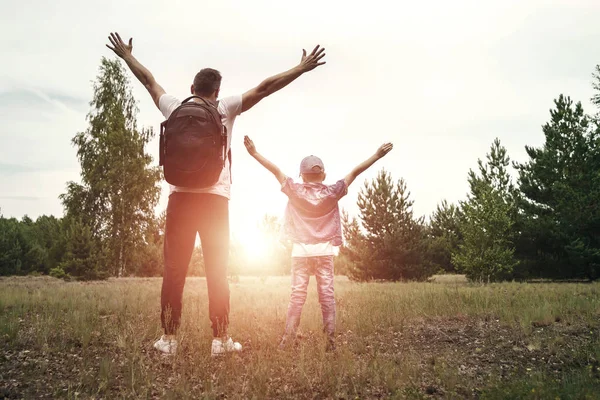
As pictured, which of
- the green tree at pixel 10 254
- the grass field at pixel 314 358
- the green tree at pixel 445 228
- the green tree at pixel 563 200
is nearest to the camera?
the grass field at pixel 314 358

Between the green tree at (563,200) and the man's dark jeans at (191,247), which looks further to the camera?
the green tree at (563,200)

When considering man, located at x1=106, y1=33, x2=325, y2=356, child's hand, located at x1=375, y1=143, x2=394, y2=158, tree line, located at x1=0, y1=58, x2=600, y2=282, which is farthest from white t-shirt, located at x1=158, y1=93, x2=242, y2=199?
tree line, located at x1=0, y1=58, x2=600, y2=282

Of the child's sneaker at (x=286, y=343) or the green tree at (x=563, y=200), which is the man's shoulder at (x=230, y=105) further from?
the green tree at (x=563, y=200)

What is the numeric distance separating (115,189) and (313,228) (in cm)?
2506

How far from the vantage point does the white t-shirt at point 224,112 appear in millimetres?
3848

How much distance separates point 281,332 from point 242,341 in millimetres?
521

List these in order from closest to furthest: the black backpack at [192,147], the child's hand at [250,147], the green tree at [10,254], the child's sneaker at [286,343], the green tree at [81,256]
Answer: the black backpack at [192,147]
the child's sneaker at [286,343]
the child's hand at [250,147]
the green tree at [81,256]
the green tree at [10,254]

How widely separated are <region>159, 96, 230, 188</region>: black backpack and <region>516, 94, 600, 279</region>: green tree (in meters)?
25.5

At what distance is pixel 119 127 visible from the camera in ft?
90.1

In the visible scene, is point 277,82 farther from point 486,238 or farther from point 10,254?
point 10,254

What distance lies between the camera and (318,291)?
14.9 feet

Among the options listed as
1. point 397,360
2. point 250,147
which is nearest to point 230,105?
point 250,147

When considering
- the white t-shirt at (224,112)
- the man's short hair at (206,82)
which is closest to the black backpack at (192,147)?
the white t-shirt at (224,112)

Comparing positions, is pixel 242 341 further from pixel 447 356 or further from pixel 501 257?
pixel 501 257
